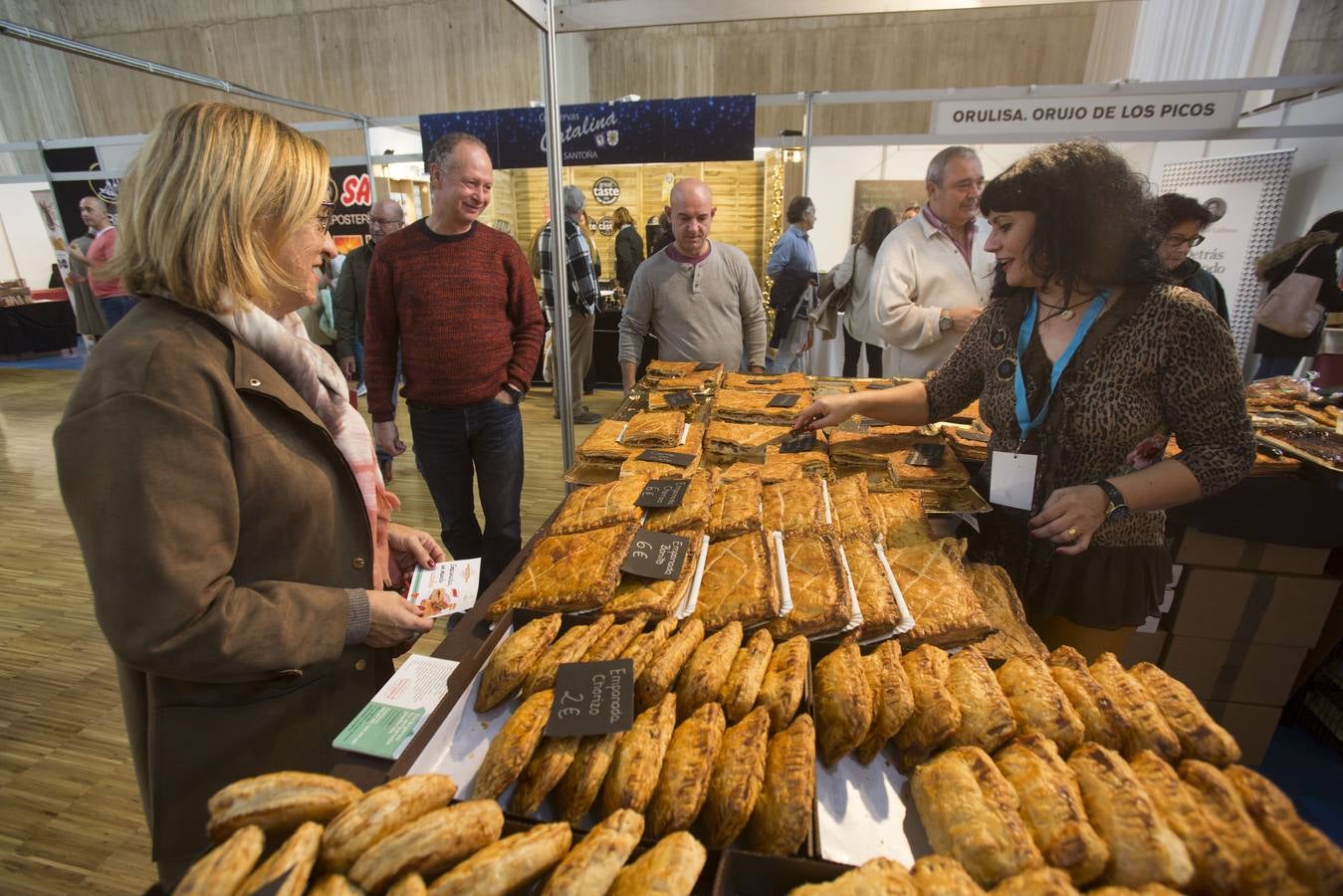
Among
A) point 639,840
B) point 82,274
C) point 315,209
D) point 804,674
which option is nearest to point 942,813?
point 804,674

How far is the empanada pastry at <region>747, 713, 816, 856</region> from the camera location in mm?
851

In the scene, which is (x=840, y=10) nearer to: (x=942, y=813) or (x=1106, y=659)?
(x=1106, y=659)

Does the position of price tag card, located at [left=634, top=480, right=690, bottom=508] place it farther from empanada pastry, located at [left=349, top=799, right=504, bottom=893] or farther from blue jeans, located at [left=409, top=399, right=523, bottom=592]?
blue jeans, located at [left=409, top=399, right=523, bottom=592]

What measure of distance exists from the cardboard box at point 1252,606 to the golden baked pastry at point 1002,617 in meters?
1.49

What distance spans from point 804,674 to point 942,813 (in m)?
0.28

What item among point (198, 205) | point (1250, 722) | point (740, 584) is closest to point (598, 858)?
point (740, 584)

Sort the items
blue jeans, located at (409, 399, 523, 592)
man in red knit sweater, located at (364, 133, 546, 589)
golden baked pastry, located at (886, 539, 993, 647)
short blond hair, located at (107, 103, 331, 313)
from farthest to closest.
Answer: blue jeans, located at (409, 399, 523, 592) → man in red knit sweater, located at (364, 133, 546, 589) → golden baked pastry, located at (886, 539, 993, 647) → short blond hair, located at (107, 103, 331, 313)

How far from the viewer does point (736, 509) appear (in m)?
1.72

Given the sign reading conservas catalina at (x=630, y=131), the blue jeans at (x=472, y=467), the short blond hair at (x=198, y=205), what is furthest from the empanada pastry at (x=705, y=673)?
the sign reading conservas catalina at (x=630, y=131)

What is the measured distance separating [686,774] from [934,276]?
2911 millimetres

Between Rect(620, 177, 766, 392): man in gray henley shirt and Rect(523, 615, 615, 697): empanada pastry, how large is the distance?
2.36m

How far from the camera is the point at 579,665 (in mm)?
1077

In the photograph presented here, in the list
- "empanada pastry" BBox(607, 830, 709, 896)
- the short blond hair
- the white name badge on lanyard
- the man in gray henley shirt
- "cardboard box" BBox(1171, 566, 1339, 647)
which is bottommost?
"cardboard box" BBox(1171, 566, 1339, 647)

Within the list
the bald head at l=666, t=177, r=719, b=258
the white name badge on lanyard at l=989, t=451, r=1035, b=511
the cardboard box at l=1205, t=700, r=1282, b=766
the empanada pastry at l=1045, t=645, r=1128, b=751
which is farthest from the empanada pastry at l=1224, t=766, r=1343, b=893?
the bald head at l=666, t=177, r=719, b=258
